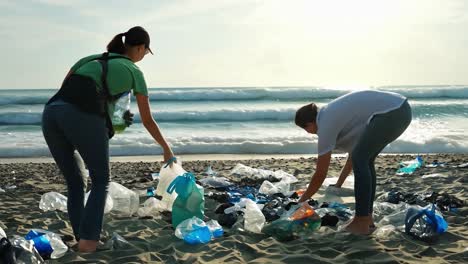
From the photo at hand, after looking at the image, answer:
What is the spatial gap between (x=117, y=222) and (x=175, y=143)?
745 centimetres

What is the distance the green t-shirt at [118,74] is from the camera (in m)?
2.91

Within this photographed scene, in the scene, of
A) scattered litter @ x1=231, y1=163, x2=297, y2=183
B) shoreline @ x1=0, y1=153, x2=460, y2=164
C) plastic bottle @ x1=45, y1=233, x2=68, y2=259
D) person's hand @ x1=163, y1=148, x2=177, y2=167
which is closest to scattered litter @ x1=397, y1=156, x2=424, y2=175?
scattered litter @ x1=231, y1=163, x2=297, y2=183

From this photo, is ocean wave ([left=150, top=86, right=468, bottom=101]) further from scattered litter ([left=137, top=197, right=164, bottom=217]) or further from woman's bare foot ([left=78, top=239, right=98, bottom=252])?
woman's bare foot ([left=78, top=239, right=98, bottom=252])

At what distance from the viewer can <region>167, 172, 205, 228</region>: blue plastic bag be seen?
3.79m

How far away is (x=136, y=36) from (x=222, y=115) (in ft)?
53.5

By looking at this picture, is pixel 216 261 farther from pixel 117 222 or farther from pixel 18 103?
pixel 18 103

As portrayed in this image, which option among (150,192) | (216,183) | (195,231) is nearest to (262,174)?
(216,183)

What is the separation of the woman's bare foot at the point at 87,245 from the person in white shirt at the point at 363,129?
1.57 m

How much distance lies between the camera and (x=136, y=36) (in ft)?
9.96

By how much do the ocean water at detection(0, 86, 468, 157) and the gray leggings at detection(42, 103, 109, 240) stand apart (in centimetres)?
753

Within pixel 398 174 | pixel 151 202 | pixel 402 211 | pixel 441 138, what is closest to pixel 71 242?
pixel 151 202

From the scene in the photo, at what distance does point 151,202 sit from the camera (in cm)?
446

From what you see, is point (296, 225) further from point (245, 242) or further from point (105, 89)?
point (105, 89)

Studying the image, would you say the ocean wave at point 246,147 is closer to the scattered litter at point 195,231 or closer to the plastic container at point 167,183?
the plastic container at point 167,183
